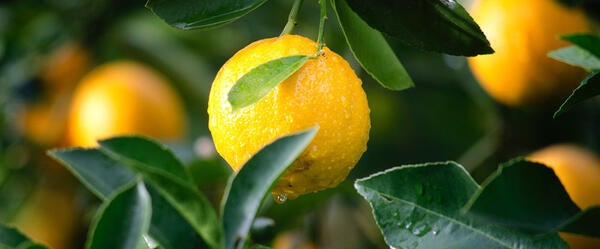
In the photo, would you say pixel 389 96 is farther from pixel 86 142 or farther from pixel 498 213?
pixel 498 213

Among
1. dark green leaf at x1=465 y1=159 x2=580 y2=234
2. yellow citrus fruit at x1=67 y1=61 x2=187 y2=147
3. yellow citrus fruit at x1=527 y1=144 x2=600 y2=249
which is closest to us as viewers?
dark green leaf at x1=465 y1=159 x2=580 y2=234

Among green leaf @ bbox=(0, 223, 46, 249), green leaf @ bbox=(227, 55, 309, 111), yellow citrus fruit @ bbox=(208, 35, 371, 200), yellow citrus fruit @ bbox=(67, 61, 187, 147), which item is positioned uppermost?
green leaf @ bbox=(227, 55, 309, 111)

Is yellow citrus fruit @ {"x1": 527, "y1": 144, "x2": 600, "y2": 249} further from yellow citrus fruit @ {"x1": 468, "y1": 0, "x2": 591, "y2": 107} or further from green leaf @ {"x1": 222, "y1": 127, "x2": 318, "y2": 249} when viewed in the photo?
green leaf @ {"x1": 222, "y1": 127, "x2": 318, "y2": 249}

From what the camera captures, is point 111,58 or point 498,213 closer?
point 498,213

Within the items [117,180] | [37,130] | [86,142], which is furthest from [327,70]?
[37,130]

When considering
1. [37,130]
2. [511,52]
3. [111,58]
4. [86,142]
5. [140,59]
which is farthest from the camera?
[140,59]

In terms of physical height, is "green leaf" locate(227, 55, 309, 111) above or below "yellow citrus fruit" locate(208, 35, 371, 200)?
above

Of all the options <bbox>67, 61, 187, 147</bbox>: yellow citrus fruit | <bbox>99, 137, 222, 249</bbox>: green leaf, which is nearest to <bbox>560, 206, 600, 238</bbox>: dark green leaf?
<bbox>99, 137, 222, 249</bbox>: green leaf
